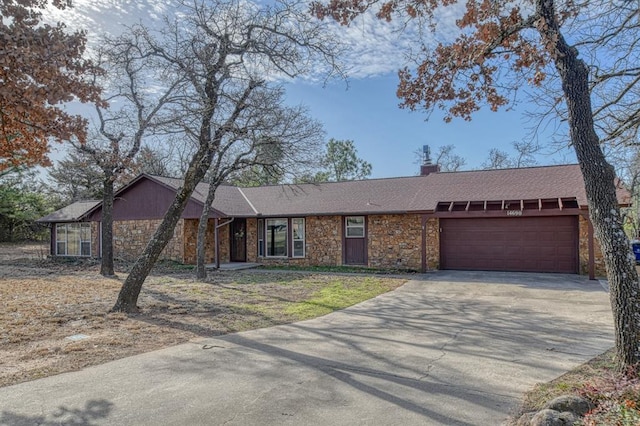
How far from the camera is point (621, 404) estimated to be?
3.44 metres

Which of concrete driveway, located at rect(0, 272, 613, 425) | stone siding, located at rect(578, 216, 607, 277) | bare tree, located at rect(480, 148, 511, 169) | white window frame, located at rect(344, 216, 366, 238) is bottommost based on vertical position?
concrete driveway, located at rect(0, 272, 613, 425)

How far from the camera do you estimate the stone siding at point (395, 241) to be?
16.5 meters

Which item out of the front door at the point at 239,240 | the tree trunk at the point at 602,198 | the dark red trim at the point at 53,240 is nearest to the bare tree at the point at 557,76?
the tree trunk at the point at 602,198

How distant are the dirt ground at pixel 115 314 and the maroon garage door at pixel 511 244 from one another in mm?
3933

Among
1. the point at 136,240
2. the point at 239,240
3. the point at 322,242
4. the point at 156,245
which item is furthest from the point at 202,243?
the point at 136,240

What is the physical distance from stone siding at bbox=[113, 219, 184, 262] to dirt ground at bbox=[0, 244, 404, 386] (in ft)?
11.4

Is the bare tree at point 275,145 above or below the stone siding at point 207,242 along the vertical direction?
above

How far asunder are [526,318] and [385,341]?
11.1 ft

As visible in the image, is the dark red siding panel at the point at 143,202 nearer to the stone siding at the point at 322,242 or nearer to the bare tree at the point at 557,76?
the stone siding at the point at 322,242

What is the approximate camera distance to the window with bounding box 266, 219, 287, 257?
19.2 m

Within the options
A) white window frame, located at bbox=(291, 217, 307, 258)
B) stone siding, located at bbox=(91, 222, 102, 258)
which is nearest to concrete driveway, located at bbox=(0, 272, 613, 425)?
white window frame, located at bbox=(291, 217, 307, 258)

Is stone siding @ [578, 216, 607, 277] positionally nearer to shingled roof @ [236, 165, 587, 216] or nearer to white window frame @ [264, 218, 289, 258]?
shingled roof @ [236, 165, 587, 216]

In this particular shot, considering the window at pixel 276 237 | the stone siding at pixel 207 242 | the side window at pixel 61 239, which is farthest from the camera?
the side window at pixel 61 239

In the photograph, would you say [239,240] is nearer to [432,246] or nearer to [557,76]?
[432,246]
